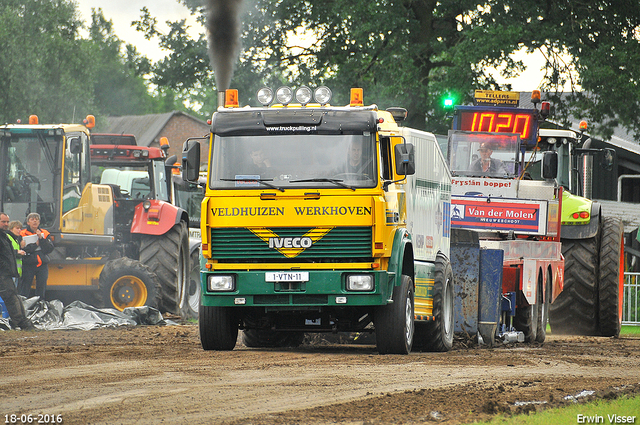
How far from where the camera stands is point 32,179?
17.2 m

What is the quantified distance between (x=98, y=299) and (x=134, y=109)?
292ft

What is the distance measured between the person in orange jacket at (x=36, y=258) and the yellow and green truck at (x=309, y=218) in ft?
16.9

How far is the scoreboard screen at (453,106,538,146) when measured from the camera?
1762 centimetres

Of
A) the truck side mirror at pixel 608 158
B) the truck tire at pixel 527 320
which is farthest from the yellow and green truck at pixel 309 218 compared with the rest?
the truck side mirror at pixel 608 158

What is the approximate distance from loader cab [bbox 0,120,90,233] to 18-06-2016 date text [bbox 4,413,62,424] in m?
10.3

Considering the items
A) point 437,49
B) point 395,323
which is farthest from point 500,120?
point 437,49

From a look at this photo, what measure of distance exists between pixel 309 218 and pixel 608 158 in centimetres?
811

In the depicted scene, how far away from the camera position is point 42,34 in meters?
56.4

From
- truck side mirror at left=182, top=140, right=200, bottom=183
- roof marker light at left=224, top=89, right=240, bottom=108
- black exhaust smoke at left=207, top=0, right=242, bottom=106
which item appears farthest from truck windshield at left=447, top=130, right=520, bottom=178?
black exhaust smoke at left=207, top=0, right=242, bottom=106

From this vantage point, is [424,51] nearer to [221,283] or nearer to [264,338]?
[264,338]

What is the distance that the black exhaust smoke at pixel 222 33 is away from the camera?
2278 cm

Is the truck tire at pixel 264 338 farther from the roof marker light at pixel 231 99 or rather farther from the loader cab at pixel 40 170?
the loader cab at pixel 40 170

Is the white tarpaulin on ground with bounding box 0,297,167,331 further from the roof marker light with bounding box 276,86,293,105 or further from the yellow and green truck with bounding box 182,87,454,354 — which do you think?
the roof marker light with bounding box 276,86,293,105

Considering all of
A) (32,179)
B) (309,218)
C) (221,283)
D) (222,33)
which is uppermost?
(222,33)
